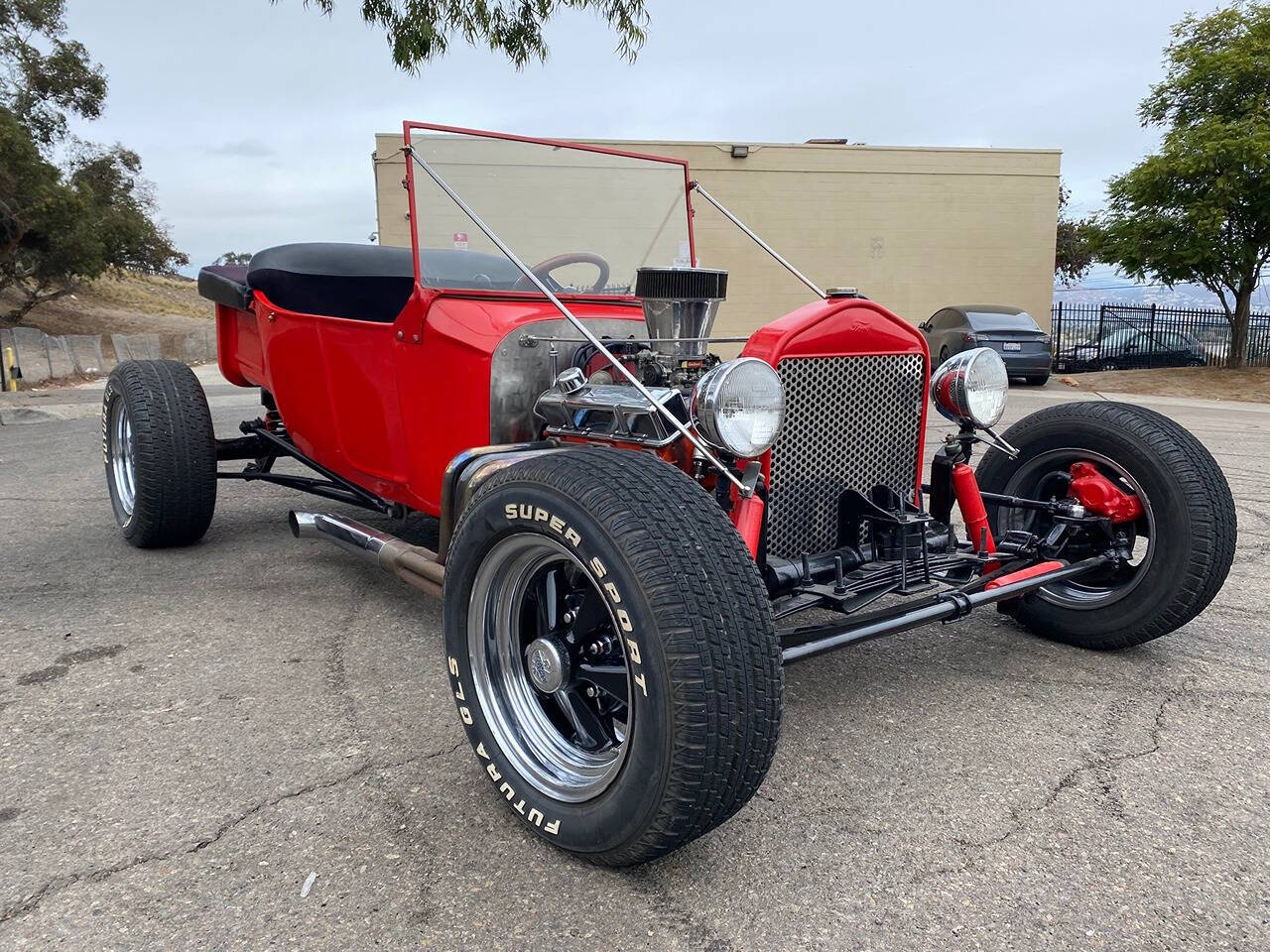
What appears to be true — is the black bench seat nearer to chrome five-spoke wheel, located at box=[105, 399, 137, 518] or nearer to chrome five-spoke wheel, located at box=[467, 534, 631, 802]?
chrome five-spoke wheel, located at box=[105, 399, 137, 518]

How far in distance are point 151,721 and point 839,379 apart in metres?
2.42

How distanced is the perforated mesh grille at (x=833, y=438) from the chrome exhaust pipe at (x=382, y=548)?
111cm

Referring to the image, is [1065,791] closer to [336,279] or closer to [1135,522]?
[1135,522]

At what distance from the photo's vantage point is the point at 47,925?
2029 millimetres

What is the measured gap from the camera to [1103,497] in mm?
3426

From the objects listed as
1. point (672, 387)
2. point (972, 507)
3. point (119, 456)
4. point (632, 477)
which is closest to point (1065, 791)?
point (972, 507)

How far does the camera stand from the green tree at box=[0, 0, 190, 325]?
58.5 ft

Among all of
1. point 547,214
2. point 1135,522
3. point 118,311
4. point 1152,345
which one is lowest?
point 1135,522

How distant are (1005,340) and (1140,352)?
275 inches

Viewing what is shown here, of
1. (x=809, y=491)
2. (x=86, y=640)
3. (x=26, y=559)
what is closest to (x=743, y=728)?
(x=809, y=491)

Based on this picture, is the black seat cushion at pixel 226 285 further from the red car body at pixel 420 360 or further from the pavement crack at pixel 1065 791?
the pavement crack at pixel 1065 791

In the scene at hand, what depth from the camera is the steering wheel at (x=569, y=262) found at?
3.71 metres

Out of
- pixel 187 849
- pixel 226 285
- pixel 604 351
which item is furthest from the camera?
pixel 226 285

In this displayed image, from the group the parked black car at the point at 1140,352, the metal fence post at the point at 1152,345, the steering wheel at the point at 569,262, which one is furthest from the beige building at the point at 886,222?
the steering wheel at the point at 569,262
